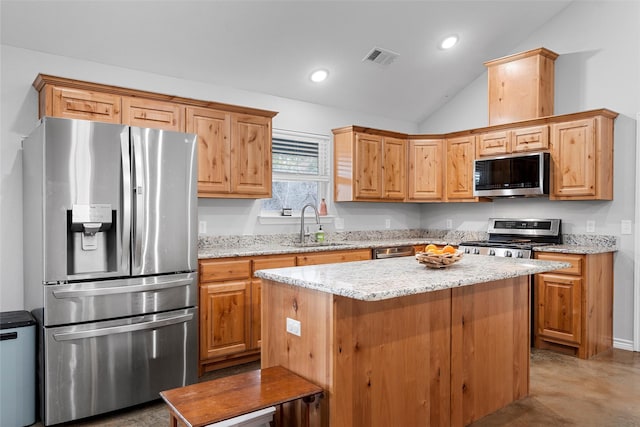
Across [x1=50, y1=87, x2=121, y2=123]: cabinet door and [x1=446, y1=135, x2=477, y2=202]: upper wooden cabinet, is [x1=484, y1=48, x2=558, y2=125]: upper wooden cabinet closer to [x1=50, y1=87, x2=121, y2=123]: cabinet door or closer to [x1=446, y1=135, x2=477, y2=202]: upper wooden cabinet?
[x1=446, y1=135, x2=477, y2=202]: upper wooden cabinet

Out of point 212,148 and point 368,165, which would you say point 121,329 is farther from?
point 368,165

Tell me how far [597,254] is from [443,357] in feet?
8.13

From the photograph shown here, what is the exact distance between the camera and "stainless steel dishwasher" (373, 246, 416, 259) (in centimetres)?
480

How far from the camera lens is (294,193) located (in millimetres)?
5066

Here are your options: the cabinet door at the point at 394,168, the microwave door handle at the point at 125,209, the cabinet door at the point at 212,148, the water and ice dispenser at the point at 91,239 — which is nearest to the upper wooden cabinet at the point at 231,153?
the cabinet door at the point at 212,148

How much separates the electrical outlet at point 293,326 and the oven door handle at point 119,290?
1.24 metres

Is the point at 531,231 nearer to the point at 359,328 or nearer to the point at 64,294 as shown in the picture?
the point at 359,328

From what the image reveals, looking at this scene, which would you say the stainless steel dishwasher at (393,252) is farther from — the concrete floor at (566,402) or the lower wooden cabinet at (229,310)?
the concrete floor at (566,402)

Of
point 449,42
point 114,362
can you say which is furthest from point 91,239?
point 449,42

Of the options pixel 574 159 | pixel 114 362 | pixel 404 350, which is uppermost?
pixel 574 159

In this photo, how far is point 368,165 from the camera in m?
5.23

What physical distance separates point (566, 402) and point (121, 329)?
9.78ft

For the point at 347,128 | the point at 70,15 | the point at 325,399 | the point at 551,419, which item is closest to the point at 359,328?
the point at 325,399

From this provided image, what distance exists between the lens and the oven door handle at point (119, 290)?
2695 mm
